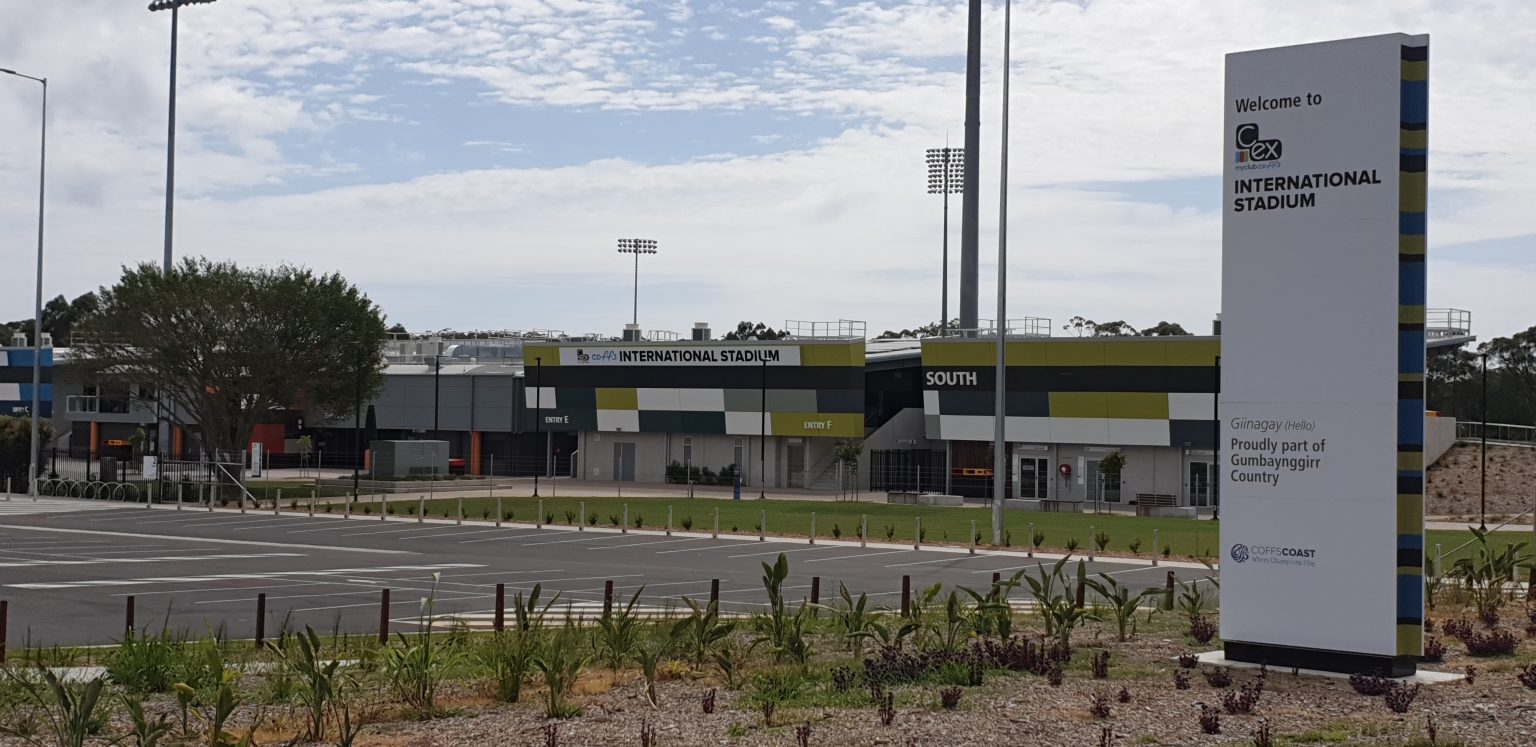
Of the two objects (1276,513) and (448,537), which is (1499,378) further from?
(1276,513)

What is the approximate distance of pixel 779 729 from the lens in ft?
35.1

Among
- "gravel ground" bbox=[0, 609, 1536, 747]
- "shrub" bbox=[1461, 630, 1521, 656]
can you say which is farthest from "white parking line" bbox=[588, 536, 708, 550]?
"shrub" bbox=[1461, 630, 1521, 656]

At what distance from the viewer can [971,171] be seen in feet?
261

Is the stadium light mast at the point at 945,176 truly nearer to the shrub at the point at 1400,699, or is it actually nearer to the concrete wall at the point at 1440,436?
the concrete wall at the point at 1440,436

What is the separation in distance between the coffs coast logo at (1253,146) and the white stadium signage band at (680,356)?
2528 inches

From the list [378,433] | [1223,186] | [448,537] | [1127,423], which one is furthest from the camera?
[378,433]

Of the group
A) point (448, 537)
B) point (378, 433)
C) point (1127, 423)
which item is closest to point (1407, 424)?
point (448, 537)

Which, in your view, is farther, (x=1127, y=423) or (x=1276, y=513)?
(x=1127, y=423)

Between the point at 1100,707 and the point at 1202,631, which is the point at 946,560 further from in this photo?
the point at 1100,707

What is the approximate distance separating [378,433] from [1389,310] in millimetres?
84949

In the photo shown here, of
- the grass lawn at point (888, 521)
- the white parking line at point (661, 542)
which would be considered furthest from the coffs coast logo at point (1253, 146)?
the white parking line at point (661, 542)

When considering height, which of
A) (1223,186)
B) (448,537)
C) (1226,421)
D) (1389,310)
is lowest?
(448,537)

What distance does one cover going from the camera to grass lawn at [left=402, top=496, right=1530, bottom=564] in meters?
42.9

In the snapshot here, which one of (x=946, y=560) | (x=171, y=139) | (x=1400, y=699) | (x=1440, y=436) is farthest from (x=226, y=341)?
(x=1400, y=699)
